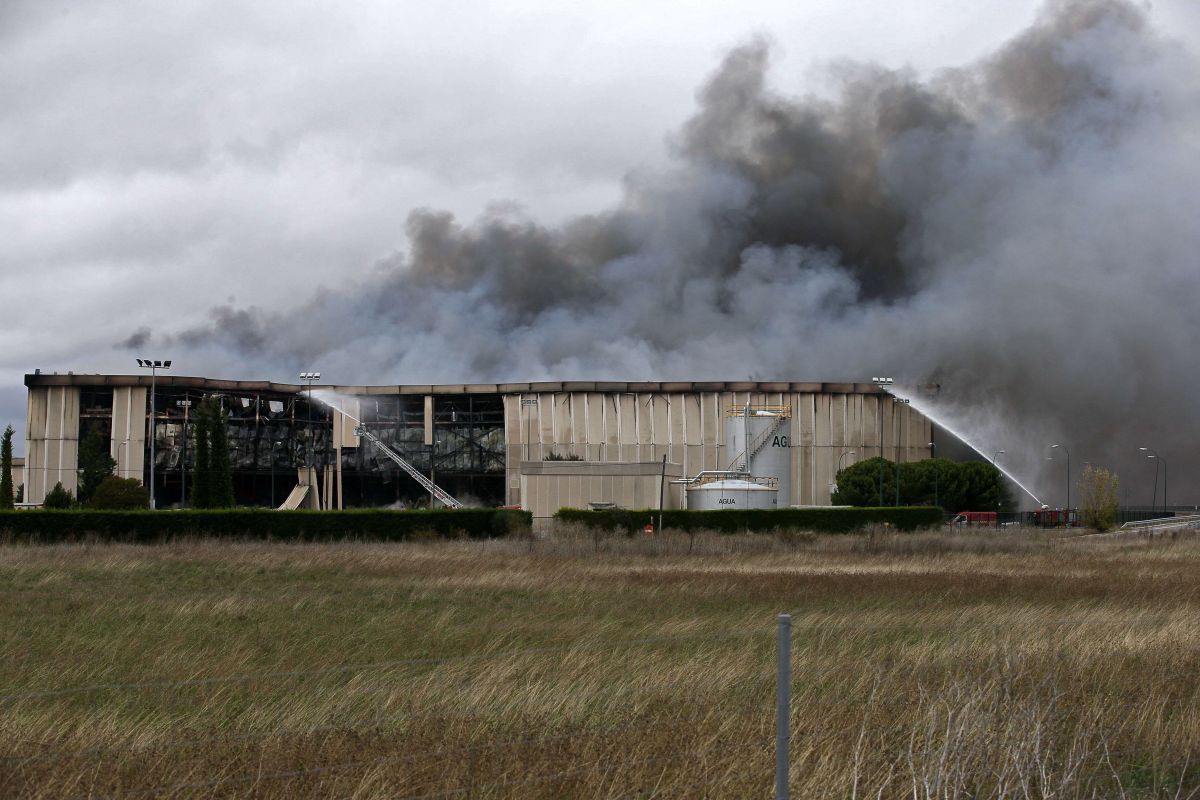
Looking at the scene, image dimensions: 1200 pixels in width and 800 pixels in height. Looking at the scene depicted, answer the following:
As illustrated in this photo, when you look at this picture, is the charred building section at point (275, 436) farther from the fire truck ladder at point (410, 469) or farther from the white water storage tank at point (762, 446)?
the white water storage tank at point (762, 446)

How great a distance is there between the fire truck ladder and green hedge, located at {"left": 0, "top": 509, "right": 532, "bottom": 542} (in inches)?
1387

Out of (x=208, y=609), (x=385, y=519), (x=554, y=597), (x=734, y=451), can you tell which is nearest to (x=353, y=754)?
(x=208, y=609)

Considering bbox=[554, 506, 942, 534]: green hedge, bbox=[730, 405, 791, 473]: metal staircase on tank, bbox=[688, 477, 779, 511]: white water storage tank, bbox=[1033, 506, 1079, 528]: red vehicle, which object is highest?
bbox=[730, 405, 791, 473]: metal staircase on tank

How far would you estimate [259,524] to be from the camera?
50.0 metres

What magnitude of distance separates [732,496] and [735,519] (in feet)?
44.4

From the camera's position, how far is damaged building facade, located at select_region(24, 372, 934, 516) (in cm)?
8925

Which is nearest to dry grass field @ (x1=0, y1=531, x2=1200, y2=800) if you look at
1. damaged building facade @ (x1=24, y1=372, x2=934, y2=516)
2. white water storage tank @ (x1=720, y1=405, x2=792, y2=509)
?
white water storage tank @ (x1=720, y1=405, x2=792, y2=509)

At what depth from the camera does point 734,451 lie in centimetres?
8062

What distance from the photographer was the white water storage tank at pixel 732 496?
229 feet

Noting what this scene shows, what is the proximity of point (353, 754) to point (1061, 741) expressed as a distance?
16.7ft

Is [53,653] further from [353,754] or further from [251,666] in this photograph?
[353,754]

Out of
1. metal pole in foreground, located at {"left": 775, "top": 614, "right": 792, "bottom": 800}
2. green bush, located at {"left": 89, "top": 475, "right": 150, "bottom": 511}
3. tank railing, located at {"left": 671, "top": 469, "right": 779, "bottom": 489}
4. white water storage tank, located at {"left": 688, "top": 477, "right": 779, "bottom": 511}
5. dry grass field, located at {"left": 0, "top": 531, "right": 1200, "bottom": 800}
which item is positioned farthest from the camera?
tank railing, located at {"left": 671, "top": 469, "right": 779, "bottom": 489}

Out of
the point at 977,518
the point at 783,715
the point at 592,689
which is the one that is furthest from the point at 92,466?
the point at 783,715

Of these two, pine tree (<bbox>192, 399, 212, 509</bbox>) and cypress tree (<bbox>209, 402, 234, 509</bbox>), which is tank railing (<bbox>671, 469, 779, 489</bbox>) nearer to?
cypress tree (<bbox>209, 402, 234, 509</bbox>)
